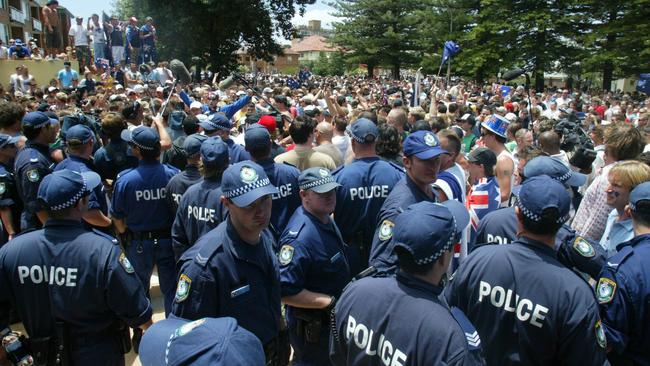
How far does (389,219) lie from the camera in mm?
3629

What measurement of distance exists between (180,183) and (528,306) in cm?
344

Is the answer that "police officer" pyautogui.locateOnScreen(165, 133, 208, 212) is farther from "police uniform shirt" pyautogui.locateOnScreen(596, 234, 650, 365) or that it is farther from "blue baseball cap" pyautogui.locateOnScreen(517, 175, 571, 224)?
"police uniform shirt" pyautogui.locateOnScreen(596, 234, 650, 365)

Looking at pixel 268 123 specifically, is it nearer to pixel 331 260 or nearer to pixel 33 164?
pixel 33 164

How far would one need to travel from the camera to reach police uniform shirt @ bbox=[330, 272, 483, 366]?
207 cm

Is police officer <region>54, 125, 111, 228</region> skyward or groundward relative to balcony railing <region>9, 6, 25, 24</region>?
groundward

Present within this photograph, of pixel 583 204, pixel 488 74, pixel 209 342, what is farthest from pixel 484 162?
pixel 488 74

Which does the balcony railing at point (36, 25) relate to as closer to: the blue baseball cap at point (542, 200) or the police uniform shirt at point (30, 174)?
the police uniform shirt at point (30, 174)

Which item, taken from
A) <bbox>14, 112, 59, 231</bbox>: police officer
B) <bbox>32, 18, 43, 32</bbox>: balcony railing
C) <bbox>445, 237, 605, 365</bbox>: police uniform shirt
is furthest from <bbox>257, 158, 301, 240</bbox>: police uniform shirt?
<bbox>32, 18, 43, 32</bbox>: balcony railing

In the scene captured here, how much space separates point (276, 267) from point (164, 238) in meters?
2.45

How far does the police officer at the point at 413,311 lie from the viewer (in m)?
2.09

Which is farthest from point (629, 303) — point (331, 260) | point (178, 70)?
point (178, 70)

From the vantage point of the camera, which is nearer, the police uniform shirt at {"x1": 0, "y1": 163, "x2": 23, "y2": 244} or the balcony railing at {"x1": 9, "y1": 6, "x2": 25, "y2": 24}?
the police uniform shirt at {"x1": 0, "y1": 163, "x2": 23, "y2": 244}

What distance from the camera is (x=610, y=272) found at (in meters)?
2.93

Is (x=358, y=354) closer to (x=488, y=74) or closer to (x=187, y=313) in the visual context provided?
(x=187, y=313)
